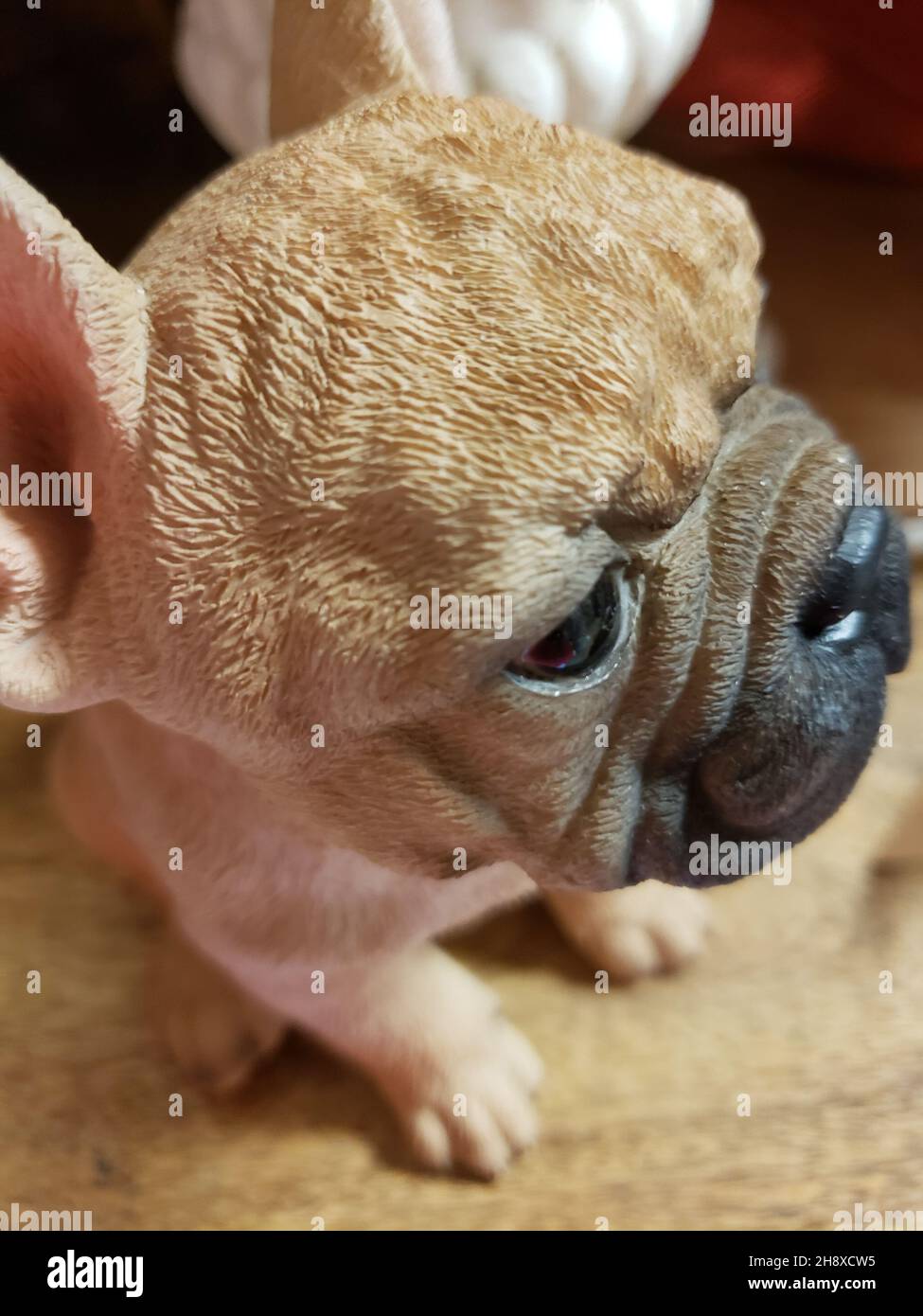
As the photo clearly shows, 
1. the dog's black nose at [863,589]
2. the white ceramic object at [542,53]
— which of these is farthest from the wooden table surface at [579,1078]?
the dog's black nose at [863,589]

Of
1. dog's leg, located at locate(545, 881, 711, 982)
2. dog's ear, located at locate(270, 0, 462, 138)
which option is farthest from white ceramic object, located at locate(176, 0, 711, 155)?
dog's leg, located at locate(545, 881, 711, 982)

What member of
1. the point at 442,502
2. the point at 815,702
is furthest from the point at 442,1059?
the point at 442,502

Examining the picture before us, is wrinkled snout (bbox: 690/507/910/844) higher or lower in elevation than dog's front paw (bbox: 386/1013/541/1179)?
higher

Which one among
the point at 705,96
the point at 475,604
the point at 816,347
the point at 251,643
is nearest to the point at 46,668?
the point at 251,643

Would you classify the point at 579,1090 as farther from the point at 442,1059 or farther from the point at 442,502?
the point at 442,502

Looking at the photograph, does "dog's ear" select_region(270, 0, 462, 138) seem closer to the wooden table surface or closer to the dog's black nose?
the dog's black nose

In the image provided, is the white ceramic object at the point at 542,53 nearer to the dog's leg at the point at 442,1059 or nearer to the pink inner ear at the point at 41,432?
the pink inner ear at the point at 41,432

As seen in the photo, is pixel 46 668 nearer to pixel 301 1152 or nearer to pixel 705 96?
pixel 301 1152
